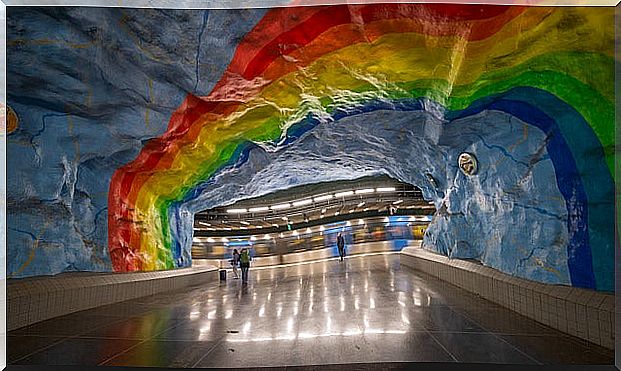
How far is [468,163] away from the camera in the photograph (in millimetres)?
7965

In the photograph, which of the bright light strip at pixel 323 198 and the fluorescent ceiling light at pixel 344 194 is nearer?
the fluorescent ceiling light at pixel 344 194

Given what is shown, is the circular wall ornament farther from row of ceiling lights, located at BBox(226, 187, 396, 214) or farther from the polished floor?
row of ceiling lights, located at BBox(226, 187, 396, 214)

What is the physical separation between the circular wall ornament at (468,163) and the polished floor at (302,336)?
2.08 metres

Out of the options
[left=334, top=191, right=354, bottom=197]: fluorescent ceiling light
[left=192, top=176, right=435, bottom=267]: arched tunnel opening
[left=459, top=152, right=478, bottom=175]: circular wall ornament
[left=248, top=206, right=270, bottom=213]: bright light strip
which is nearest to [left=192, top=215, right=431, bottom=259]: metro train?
[left=192, top=176, right=435, bottom=267]: arched tunnel opening

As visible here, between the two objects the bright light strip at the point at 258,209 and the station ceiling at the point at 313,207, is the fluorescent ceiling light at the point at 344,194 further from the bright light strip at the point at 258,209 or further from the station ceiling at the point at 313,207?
the bright light strip at the point at 258,209

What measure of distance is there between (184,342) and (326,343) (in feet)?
4.92

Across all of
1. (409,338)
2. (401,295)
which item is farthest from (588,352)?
(401,295)

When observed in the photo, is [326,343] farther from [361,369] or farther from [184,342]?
[184,342]

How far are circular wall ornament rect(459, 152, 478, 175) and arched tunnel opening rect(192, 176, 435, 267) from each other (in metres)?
11.0

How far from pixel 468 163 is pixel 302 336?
4.42m

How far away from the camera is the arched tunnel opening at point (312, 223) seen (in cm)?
2067

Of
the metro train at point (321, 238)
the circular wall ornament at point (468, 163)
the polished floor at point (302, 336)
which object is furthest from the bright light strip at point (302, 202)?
the polished floor at point (302, 336)

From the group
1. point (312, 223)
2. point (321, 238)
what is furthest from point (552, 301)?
point (321, 238)

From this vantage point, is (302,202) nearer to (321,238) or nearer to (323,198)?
(323,198)
